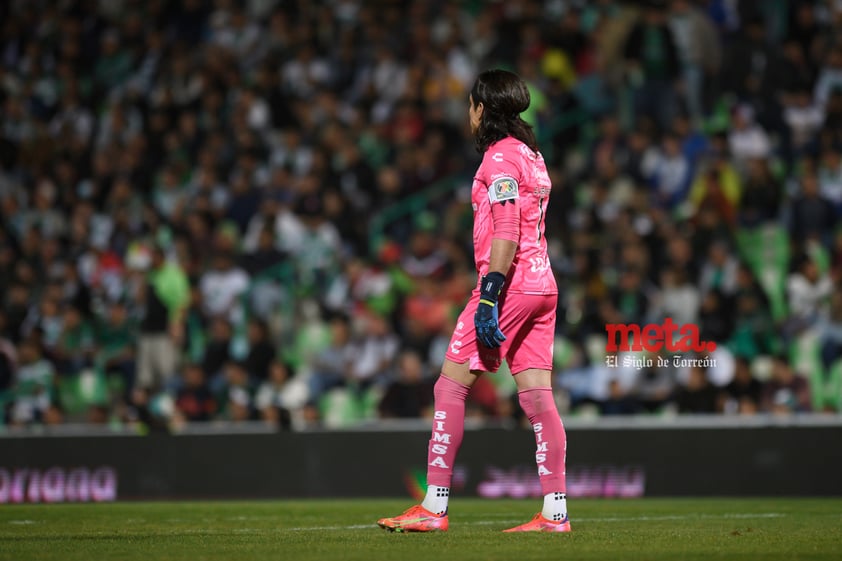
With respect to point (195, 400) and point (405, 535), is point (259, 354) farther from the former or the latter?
point (405, 535)

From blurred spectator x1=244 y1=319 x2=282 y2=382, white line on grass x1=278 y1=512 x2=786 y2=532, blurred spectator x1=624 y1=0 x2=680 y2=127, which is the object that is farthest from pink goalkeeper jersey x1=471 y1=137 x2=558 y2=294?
blurred spectator x1=624 y1=0 x2=680 y2=127

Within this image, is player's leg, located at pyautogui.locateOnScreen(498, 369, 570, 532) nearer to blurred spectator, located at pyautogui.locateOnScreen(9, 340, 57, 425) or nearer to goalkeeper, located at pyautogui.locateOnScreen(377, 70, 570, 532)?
goalkeeper, located at pyautogui.locateOnScreen(377, 70, 570, 532)

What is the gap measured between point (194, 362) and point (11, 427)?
90.8 inches

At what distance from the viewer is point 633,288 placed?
15930mm

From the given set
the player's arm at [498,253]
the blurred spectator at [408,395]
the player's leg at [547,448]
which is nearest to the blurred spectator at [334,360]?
the blurred spectator at [408,395]

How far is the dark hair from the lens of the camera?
774cm

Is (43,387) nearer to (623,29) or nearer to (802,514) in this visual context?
(623,29)

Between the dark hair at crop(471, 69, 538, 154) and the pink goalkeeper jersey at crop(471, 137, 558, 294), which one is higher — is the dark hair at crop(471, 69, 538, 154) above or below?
above

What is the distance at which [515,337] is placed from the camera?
7762 mm

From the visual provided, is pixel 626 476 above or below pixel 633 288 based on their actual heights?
Answer: below

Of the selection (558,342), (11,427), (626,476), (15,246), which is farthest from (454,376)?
(15,246)

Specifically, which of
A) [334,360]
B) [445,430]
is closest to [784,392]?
[334,360]

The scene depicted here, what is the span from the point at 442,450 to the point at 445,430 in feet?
0.36

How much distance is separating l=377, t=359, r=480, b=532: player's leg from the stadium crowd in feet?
23.1
